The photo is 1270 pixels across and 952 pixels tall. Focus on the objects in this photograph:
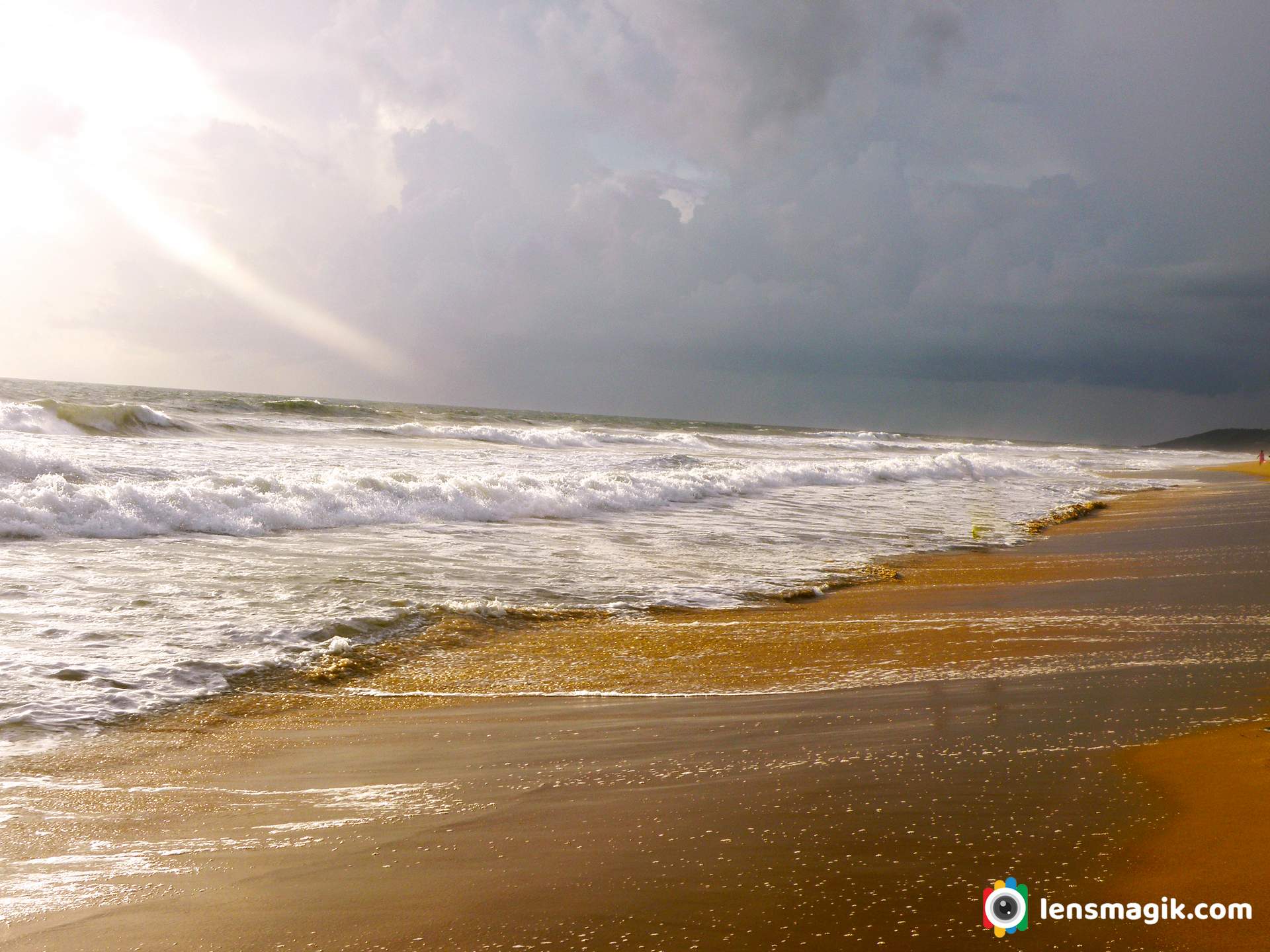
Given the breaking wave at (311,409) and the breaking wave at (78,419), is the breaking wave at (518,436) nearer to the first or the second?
the breaking wave at (311,409)

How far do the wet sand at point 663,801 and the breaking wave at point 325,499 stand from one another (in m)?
5.90

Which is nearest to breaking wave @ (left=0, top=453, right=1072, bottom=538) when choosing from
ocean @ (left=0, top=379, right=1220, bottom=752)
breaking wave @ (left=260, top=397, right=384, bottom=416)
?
ocean @ (left=0, top=379, right=1220, bottom=752)

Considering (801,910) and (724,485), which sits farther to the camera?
(724,485)

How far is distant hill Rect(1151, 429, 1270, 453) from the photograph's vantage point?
4855 inches

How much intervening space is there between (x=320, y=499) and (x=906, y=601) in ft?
26.8

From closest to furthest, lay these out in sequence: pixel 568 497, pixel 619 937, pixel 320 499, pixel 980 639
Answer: pixel 619 937 → pixel 980 639 → pixel 320 499 → pixel 568 497

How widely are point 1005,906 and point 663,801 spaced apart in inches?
49.6

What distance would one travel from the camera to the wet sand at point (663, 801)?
91.8 inches

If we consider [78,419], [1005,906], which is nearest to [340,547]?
[1005,906]

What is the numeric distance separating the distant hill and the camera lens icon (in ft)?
459

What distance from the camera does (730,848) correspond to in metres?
2.69

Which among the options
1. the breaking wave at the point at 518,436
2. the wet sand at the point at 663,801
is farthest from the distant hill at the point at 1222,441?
the wet sand at the point at 663,801

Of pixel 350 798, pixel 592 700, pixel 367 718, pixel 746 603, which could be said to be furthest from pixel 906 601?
pixel 350 798

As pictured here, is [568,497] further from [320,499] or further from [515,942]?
[515,942]
